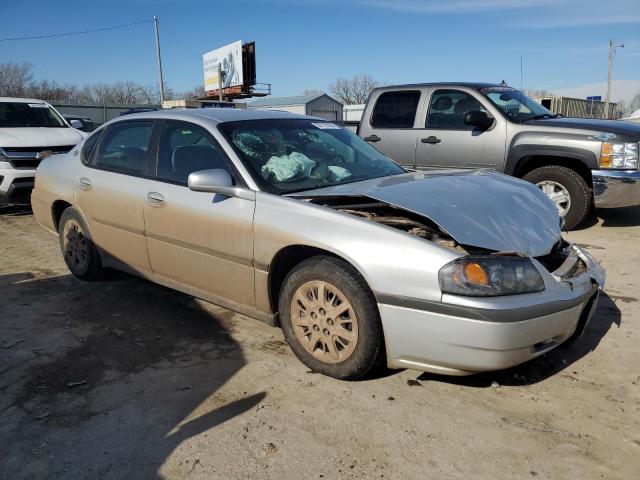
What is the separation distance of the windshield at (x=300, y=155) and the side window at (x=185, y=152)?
15cm

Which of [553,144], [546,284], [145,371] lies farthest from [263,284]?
[553,144]

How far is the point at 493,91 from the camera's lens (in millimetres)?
7234

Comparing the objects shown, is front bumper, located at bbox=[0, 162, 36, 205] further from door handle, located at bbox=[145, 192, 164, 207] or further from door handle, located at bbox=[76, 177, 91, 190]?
door handle, located at bbox=[145, 192, 164, 207]

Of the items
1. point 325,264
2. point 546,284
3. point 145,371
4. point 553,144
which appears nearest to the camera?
point 546,284

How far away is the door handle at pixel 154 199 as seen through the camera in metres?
3.95

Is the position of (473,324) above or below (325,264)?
below

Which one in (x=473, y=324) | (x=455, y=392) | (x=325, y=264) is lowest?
(x=455, y=392)

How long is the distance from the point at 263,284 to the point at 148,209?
1.22m

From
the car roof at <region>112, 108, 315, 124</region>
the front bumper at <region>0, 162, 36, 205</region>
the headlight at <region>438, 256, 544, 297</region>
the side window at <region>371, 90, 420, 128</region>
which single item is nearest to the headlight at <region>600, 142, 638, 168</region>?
the side window at <region>371, 90, 420, 128</region>

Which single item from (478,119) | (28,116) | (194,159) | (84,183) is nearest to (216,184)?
(194,159)

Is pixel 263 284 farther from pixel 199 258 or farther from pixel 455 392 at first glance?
pixel 455 392

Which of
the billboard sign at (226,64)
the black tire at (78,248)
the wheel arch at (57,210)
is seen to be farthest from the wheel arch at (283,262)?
the billboard sign at (226,64)

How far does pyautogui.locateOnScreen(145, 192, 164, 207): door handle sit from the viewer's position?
155 inches

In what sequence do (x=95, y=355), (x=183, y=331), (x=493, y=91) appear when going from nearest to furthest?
(x=95, y=355) < (x=183, y=331) < (x=493, y=91)
